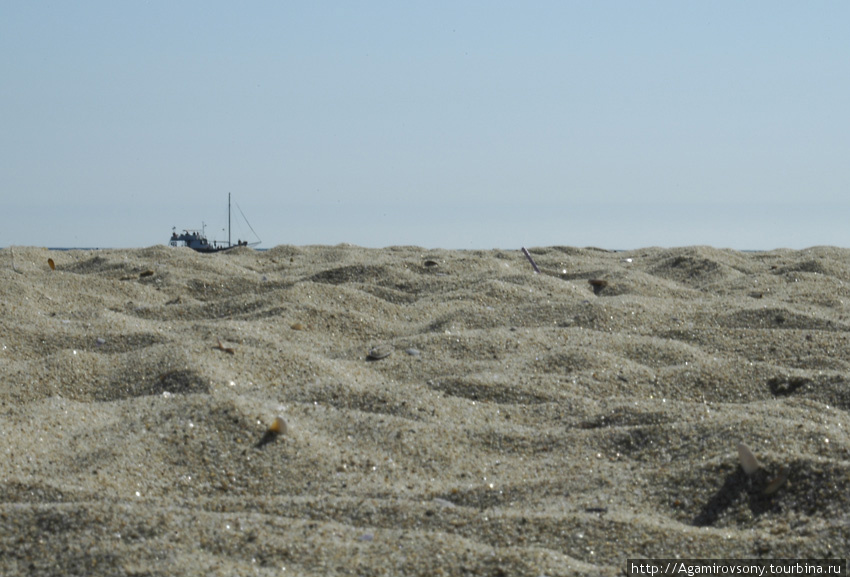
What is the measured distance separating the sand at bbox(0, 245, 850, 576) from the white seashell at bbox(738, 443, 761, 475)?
0.02 meters

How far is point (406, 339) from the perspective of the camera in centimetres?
319

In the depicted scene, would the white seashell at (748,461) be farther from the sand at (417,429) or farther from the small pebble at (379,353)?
the small pebble at (379,353)

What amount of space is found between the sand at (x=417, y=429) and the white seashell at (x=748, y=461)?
0.8 inches

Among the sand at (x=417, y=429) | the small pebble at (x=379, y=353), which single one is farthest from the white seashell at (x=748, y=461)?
the small pebble at (x=379, y=353)

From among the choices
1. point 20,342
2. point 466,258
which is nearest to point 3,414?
point 20,342

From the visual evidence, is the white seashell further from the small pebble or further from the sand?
the small pebble

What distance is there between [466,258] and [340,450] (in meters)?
3.30

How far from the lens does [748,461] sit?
1765 millimetres

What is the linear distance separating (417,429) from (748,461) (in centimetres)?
83

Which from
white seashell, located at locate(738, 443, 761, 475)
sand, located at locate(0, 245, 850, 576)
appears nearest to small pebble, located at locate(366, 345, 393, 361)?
sand, located at locate(0, 245, 850, 576)

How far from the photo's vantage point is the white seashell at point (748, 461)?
69.2 inches

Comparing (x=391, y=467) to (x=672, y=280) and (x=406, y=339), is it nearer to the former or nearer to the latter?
(x=406, y=339)

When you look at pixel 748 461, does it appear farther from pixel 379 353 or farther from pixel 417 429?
pixel 379 353

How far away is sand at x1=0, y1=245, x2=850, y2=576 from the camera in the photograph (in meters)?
1.53
